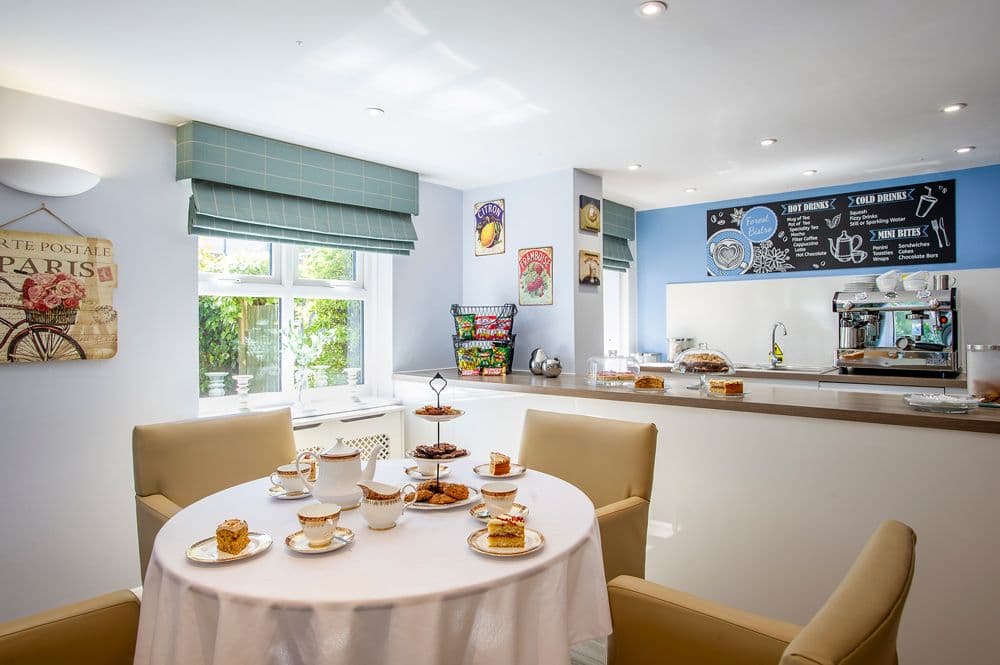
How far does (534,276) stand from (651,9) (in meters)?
2.23

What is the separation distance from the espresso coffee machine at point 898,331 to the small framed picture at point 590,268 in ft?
5.66

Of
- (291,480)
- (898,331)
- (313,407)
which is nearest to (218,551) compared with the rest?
(291,480)

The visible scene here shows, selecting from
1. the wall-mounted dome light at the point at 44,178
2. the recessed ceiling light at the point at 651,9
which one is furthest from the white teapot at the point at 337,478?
the wall-mounted dome light at the point at 44,178

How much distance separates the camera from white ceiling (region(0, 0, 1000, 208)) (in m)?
1.99

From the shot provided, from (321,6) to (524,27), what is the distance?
706 millimetres

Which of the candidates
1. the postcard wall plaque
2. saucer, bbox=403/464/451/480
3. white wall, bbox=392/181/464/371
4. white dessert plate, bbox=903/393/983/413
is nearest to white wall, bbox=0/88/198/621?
the postcard wall plaque

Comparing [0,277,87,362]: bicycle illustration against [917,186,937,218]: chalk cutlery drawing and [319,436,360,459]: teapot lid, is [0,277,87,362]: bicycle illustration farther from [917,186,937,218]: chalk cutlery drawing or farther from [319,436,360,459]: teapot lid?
[917,186,937,218]: chalk cutlery drawing

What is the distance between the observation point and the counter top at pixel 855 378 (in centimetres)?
351

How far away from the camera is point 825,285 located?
462 cm

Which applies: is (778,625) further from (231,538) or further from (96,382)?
(96,382)

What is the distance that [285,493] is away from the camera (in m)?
1.64

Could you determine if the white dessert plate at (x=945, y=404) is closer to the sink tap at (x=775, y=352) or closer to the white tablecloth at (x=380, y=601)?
the white tablecloth at (x=380, y=601)

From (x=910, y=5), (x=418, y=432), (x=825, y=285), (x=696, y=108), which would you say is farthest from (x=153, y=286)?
(x=825, y=285)

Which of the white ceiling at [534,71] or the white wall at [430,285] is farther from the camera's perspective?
the white wall at [430,285]
